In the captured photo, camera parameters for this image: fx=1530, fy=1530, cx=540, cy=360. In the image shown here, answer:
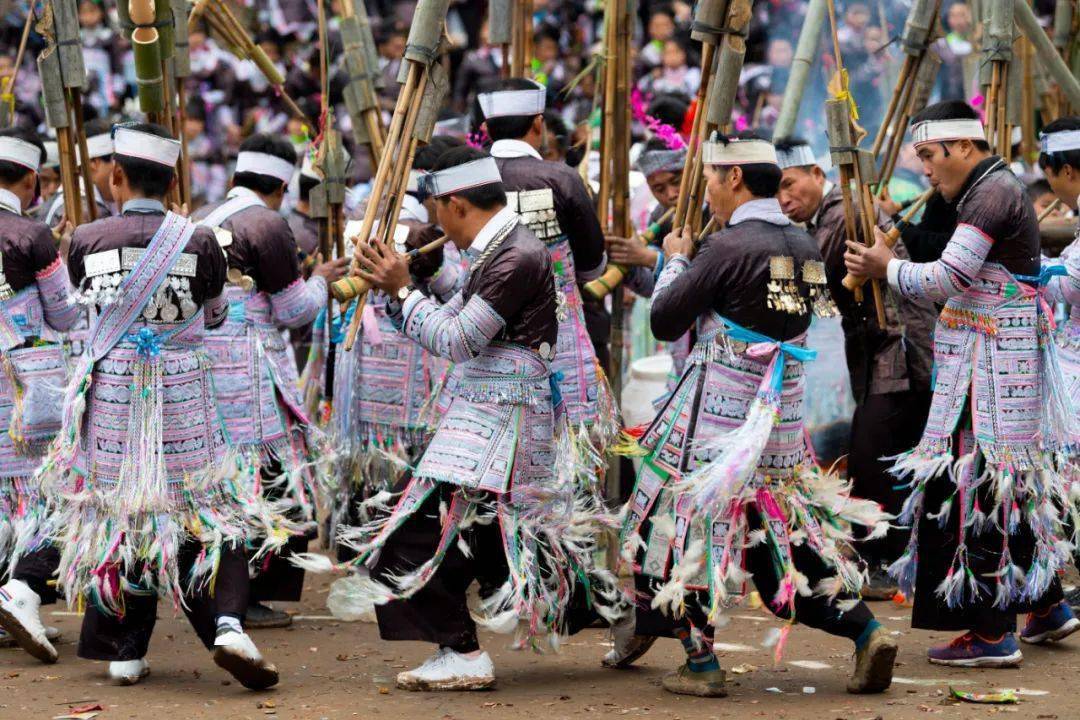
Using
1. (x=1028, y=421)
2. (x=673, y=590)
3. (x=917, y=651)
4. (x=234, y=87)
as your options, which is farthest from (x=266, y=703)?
(x=234, y=87)

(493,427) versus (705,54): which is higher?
(705,54)

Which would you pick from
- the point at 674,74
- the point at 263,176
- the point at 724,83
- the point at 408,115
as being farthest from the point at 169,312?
the point at 674,74

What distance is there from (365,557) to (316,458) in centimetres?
137

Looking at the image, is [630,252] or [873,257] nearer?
[873,257]

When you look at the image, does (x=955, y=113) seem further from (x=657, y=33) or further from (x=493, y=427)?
(x=657, y=33)

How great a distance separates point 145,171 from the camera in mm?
4914

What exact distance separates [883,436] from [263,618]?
2.59 metres

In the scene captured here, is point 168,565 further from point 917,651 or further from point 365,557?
point 917,651

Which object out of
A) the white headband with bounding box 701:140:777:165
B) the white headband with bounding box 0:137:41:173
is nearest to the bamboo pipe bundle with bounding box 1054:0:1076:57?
the white headband with bounding box 701:140:777:165

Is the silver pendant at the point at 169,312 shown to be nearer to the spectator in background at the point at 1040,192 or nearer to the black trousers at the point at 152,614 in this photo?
the black trousers at the point at 152,614

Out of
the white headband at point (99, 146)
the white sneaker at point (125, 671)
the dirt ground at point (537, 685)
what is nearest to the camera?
the dirt ground at point (537, 685)

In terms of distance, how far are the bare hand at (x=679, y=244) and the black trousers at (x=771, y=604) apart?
0.87 metres

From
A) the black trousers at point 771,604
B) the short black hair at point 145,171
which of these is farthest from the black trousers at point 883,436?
the short black hair at point 145,171

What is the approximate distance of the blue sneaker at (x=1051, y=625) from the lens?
5.43 metres
